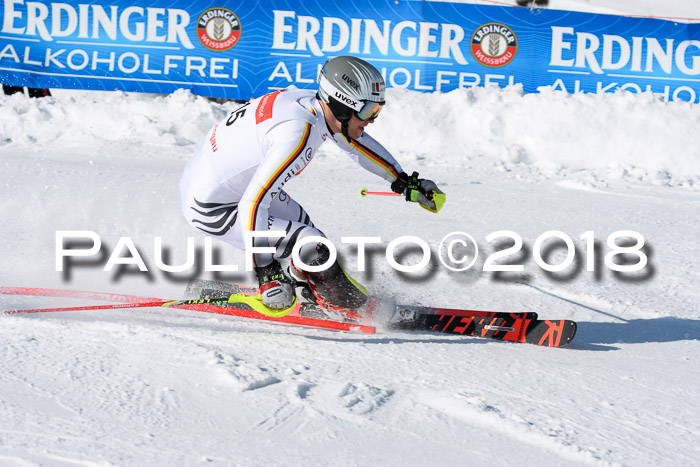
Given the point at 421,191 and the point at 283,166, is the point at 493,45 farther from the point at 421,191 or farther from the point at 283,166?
the point at 283,166

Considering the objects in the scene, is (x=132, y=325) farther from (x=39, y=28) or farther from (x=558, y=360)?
(x=39, y=28)

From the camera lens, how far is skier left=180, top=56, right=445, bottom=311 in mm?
3658

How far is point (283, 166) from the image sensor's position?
11.7 ft

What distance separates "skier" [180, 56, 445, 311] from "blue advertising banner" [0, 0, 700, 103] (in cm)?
594

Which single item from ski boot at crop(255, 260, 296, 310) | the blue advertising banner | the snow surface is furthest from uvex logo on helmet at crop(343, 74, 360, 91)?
the blue advertising banner

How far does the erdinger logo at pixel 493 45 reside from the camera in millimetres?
10078

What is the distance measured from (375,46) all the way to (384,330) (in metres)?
6.48

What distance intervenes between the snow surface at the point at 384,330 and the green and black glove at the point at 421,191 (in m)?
0.75

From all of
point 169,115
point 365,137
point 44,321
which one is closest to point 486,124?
point 169,115

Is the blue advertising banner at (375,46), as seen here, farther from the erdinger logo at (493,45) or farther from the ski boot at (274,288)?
the ski boot at (274,288)

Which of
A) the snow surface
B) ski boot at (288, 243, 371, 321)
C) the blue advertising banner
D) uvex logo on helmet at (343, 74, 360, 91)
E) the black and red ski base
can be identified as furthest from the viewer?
the blue advertising banner

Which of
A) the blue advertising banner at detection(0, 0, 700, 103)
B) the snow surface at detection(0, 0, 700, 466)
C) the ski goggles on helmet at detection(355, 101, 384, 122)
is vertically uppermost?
the blue advertising banner at detection(0, 0, 700, 103)

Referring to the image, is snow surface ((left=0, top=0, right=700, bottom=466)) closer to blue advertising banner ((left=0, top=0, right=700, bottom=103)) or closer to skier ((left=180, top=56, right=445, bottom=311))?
skier ((left=180, top=56, right=445, bottom=311))

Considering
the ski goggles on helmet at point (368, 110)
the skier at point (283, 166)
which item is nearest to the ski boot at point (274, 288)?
the skier at point (283, 166)
